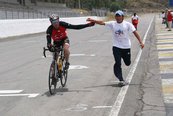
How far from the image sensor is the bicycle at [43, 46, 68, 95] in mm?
10320

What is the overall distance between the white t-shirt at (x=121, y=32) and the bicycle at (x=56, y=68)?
1.41 metres

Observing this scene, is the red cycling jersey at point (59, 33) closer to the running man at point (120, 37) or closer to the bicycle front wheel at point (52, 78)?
the bicycle front wheel at point (52, 78)

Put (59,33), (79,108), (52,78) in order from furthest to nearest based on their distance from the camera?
(59,33), (52,78), (79,108)

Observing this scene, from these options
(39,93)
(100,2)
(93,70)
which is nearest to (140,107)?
(39,93)

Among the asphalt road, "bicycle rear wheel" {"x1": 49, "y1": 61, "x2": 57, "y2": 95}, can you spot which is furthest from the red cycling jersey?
the asphalt road

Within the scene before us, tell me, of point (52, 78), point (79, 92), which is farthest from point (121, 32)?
point (52, 78)

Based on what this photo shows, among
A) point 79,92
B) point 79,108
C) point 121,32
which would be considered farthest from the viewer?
point 121,32

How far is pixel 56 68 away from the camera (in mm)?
10492

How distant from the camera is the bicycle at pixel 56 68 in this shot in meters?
10.3

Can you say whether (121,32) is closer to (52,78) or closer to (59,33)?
(59,33)

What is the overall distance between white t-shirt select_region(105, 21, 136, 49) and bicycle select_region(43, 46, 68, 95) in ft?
4.64

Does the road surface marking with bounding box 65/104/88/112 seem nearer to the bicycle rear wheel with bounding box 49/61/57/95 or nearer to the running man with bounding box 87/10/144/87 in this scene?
the bicycle rear wheel with bounding box 49/61/57/95

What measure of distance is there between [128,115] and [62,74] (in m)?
3.32

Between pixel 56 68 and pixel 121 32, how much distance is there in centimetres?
192
